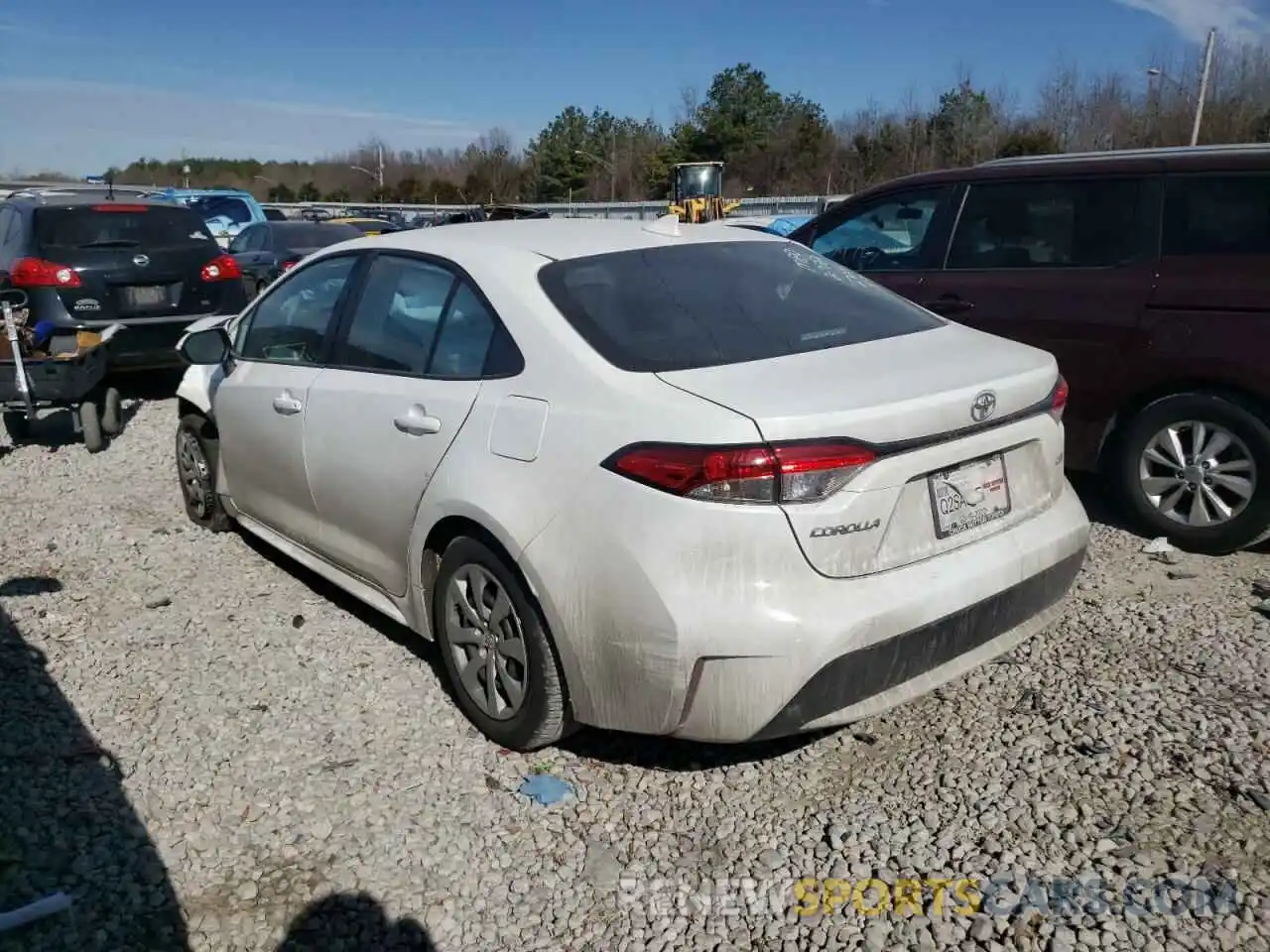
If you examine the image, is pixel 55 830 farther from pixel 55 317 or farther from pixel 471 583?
pixel 55 317

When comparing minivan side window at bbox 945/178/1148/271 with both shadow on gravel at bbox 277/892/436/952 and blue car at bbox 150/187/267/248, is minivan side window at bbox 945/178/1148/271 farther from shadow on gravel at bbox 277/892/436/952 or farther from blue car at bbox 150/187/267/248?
blue car at bbox 150/187/267/248

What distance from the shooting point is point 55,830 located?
3086 millimetres

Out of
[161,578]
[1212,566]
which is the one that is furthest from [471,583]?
[1212,566]

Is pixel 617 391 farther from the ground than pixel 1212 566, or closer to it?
farther from the ground

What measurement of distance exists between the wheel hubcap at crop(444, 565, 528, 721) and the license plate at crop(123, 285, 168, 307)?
630 cm

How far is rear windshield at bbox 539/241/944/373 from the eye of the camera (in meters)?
3.18

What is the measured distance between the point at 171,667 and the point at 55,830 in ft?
3.57

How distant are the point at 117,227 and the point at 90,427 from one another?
212cm

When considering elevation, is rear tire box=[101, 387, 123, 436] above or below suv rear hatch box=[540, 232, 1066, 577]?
below

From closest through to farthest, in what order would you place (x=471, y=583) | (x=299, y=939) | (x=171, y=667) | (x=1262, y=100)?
(x=299, y=939), (x=471, y=583), (x=171, y=667), (x=1262, y=100)

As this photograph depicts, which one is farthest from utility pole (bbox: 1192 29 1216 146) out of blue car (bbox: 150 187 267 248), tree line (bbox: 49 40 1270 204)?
blue car (bbox: 150 187 267 248)

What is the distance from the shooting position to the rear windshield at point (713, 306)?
3180 millimetres

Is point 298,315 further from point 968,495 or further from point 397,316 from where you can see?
point 968,495

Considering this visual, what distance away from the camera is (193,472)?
575 cm
